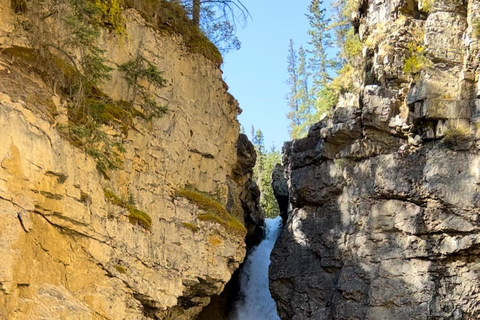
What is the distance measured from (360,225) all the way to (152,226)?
10195 mm

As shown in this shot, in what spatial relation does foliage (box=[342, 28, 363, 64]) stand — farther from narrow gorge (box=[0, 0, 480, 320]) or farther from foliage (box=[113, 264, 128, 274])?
foliage (box=[113, 264, 128, 274])

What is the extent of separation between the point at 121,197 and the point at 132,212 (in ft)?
1.30

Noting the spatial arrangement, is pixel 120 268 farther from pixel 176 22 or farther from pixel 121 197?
pixel 176 22

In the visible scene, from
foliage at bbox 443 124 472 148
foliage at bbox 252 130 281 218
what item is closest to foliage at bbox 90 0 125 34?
foliage at bbox 443 124 472 148

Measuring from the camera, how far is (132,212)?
10578 mm

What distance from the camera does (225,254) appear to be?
1312 cm

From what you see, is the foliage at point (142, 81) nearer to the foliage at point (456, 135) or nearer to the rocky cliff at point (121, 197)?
the rocky cliff at point (121, 197)

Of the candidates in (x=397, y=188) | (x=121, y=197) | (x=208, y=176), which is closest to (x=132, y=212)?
(x=121, y=197)

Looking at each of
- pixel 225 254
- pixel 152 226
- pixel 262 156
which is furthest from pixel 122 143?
pixel 262 156

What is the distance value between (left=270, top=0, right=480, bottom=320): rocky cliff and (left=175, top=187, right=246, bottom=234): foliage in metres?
6.94

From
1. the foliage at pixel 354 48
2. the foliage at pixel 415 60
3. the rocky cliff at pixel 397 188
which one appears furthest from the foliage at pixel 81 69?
the foliage at pixel 354 48

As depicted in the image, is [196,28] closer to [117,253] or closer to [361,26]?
[117,253]

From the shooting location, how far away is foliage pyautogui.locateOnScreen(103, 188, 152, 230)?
10.0m

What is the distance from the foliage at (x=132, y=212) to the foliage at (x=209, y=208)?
156 cm
